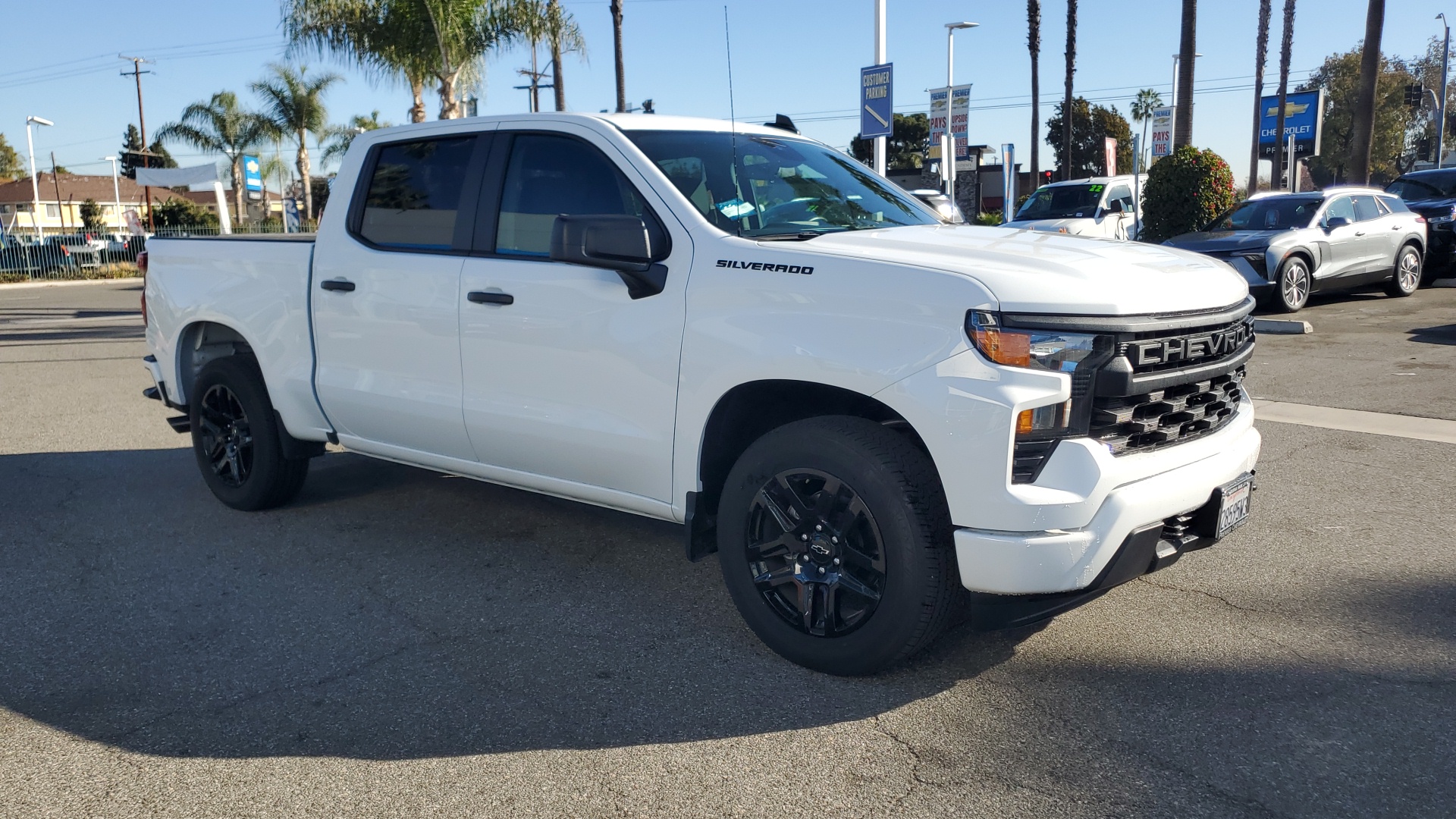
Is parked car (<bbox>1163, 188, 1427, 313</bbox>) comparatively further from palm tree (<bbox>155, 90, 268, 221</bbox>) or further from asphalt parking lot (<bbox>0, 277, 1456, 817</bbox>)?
palm tree (<bbox>155, 90, 268, 221</bbox>)

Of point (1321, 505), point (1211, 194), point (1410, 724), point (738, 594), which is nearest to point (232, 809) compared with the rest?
point (738, 594)

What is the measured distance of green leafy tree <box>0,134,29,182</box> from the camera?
98.3m

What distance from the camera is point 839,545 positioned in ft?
12.2

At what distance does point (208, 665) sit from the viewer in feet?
13.3

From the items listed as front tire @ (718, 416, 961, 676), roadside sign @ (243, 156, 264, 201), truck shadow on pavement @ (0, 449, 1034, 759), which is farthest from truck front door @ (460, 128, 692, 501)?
roadside sign @ (243, 156, 264, 201)

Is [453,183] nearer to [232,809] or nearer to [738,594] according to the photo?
[738,594]

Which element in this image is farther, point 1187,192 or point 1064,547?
point 1187,192

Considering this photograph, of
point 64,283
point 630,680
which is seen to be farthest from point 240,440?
point 64,283

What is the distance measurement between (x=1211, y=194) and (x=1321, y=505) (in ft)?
44.2

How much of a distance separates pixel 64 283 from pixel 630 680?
37781 millimetres

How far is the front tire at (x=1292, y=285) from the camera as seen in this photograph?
45.7 feet

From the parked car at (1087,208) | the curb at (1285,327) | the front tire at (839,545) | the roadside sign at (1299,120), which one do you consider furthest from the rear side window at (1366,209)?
the roadside sign at (1299,120)

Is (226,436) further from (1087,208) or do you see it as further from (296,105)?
(296,105)

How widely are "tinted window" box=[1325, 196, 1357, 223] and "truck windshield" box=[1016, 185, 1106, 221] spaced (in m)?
5.58
